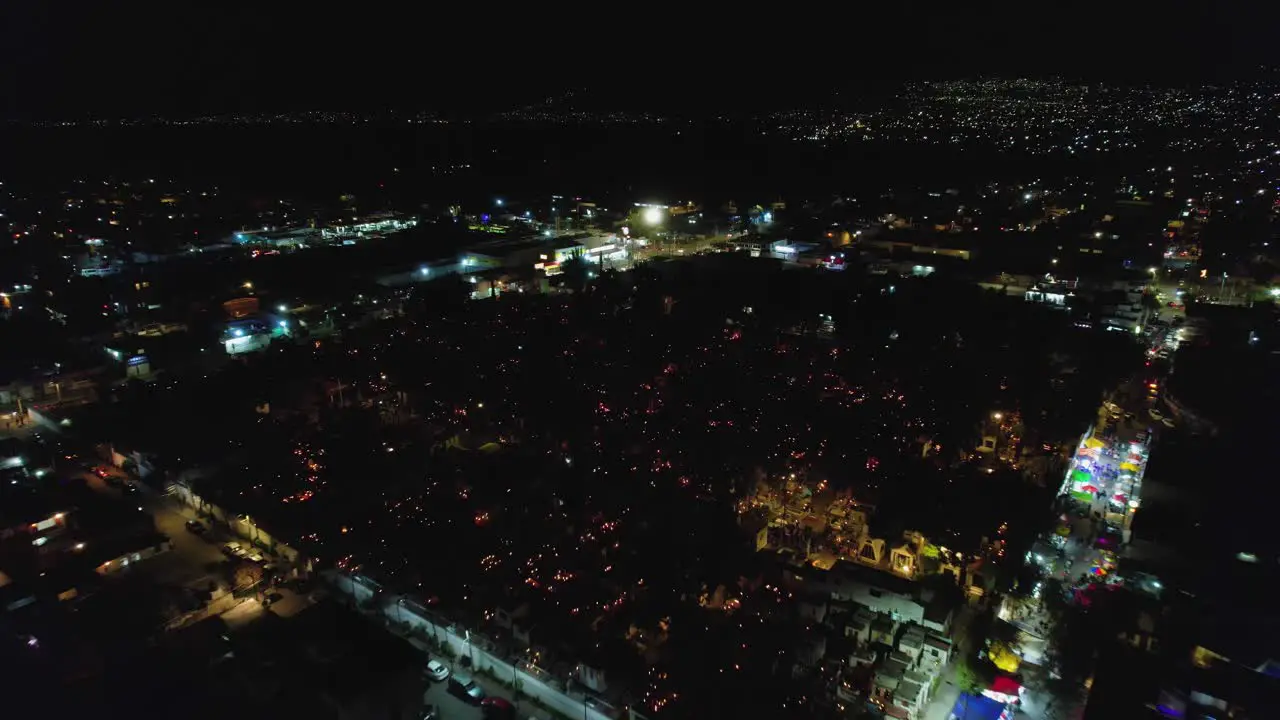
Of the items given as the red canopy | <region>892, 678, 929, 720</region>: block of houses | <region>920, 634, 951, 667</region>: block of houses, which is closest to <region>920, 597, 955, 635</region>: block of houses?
<region>920, 634, 951, 667</region>: block of houses

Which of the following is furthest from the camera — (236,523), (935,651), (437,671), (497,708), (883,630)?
(236,523)

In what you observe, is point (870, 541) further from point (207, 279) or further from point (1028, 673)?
point (207, 279)

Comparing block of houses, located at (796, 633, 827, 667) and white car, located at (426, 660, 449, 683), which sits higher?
block of houses, located at (796, 633, 827, 667)

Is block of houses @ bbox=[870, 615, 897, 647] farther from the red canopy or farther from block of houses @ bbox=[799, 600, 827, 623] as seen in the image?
the red canopy

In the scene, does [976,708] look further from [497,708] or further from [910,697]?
[497,708]

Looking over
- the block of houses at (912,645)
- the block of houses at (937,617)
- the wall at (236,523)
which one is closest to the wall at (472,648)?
the wall at (236,523)

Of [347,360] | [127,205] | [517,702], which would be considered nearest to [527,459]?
[517,702]

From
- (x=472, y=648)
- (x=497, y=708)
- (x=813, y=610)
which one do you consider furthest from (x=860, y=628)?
(x=472, y=648)
